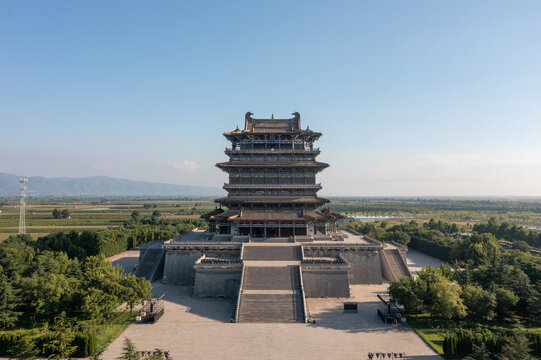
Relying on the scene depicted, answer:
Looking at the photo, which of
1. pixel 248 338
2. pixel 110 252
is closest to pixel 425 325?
pixel 248 338

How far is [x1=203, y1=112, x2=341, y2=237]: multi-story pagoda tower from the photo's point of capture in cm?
4866

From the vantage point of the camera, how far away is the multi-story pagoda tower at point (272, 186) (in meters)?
48.7

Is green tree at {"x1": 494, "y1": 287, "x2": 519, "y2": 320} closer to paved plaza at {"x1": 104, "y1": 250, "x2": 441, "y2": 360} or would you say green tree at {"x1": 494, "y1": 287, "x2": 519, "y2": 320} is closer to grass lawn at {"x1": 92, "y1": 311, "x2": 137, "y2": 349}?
paved plaza at {"x1": 104, "y1": 250, "x2": 441, "y2": 360}

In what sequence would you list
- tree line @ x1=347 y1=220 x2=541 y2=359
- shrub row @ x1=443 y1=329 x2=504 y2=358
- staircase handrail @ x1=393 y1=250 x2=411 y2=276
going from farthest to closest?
staircase handrail @ x1=393 y1=250 x2=411 y2=276, tree line @ x1=347 y1=220 x2=541 y2=359, shrub row @ x1=443 y1=329 x2=504 y2=358

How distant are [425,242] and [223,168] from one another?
49.7 metres

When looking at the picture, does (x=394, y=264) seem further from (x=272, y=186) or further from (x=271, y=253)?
(x=272, y=186)

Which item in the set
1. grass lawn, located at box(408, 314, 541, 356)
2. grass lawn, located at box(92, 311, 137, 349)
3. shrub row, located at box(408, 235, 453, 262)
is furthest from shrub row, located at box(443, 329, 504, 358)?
shrub row, located at box(408, 235, 453, 262)

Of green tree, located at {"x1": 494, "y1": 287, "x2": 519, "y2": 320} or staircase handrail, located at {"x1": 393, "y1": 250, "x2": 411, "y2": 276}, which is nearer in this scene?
green tree, located at {"x1": 494, "y1": 287, "x2": 519, "y2": 320}

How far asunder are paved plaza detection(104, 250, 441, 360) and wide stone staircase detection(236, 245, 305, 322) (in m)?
→ 1.52

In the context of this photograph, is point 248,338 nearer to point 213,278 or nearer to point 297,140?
point 213,278

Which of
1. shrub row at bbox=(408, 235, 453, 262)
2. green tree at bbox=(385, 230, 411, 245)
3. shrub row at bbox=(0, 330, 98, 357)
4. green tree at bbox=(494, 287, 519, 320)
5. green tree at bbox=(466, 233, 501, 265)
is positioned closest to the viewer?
shrub row at bbox=(0, 330, 98, 357)

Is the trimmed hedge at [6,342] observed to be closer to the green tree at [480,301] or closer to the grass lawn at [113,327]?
the grass lawn at [113,327]

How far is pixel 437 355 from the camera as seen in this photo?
25531 millimetres

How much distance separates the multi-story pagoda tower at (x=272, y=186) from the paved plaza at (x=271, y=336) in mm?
14720
